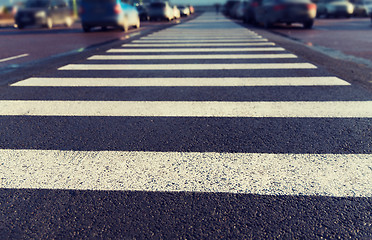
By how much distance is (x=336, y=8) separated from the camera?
25266 millimetres

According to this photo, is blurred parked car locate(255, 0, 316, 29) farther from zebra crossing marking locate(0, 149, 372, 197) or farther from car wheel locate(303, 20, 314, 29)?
zebra crossing marking locate(0, 149, 372, 197)

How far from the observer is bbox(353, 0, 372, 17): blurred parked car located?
26594 millimetres

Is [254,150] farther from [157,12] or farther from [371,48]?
[157,12]

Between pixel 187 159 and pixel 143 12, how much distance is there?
90.1 ft

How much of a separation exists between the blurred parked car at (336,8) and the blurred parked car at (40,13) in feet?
58.4

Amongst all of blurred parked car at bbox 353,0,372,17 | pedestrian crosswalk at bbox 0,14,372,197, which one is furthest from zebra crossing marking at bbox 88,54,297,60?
blurred parked car at bbox 353,0,372,17

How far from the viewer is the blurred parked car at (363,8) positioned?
26.6 meters

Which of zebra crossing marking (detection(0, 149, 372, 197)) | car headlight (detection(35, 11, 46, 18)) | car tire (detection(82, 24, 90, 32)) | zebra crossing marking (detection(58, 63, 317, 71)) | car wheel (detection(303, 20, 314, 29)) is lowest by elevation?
zebra crossing marking (detection(0, 149, 372, 197))

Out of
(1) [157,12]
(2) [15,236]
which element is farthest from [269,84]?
(1) [157,12]

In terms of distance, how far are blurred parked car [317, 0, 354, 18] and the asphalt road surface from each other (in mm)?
22588

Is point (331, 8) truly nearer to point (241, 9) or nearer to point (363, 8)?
point (363, 8)

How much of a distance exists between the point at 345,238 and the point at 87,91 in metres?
3.80

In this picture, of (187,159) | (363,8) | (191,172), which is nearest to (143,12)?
(363,8)

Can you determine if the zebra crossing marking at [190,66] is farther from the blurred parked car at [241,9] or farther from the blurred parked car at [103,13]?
the blurred parked car at [241,9]
